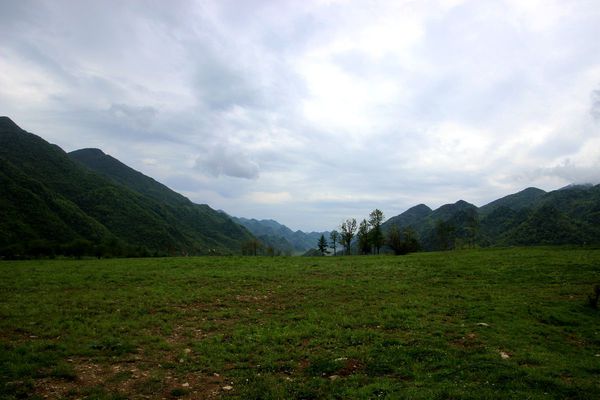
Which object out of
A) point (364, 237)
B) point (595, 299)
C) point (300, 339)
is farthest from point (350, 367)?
point (364, 237)

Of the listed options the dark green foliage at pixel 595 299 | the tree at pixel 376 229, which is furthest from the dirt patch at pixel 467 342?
the tree at pixel 376 229

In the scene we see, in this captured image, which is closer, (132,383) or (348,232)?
(132,383)

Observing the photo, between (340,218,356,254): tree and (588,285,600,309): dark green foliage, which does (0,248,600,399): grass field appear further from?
(340,218,356,254): tree

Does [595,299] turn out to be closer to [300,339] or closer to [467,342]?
[467,342]

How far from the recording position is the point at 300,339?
53.0ft

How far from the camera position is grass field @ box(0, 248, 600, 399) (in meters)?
11.4

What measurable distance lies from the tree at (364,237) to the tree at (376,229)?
170 centimetres

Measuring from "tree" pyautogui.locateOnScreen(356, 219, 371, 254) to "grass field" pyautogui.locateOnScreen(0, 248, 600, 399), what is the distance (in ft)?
237

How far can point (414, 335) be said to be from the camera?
16.4m

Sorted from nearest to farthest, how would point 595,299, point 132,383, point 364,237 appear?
point 132,383 < point 595,299 < point 364,237

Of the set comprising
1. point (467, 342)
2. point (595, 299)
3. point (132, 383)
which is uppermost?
point (595, 299)

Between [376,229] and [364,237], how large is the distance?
446cm

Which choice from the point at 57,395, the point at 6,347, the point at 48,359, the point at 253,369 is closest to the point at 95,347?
the point at 48,359

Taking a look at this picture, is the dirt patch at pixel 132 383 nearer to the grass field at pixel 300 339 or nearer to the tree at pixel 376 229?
the grass field at pixel 300 339
